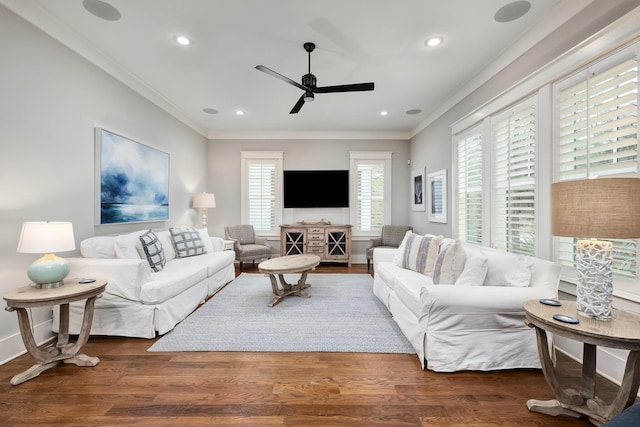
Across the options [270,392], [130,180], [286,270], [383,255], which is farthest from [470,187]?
[130,180]

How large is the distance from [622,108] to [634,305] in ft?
4.18

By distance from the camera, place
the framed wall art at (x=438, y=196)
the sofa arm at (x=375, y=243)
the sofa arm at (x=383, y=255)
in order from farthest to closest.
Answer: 1. the sofa arm at (x=375, y=243)
2. the framed wall art at (x=438, y=196)
3. the sofa arm at (x=383, y=255)

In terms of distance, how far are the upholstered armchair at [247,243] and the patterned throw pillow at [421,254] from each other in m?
2.81

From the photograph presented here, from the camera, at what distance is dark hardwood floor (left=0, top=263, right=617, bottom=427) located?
1.56 m

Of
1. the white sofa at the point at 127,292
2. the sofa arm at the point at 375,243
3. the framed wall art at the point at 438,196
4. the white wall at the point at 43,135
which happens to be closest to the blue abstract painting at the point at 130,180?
the white wall at the point at 43,135

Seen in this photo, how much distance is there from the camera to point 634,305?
1.73 m

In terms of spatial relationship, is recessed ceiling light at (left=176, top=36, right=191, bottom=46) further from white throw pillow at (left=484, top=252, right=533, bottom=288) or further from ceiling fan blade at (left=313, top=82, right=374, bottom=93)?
white throw pillow at (left=484, top=252, right=533, bottom=288)

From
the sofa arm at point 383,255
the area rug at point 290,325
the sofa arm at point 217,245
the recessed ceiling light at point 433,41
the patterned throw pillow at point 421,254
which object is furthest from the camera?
the sofa arm at point 217,245

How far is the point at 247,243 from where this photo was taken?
5676 mm

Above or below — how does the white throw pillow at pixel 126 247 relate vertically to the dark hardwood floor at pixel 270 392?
above

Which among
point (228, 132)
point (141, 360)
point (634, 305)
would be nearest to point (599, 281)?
point (634, 305)

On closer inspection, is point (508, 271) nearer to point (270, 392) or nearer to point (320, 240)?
point (270, 392)

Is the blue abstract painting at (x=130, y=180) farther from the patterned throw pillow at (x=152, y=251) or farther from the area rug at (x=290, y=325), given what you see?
the area rug at (x=290, y=325)

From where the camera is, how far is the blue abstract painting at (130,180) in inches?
121
